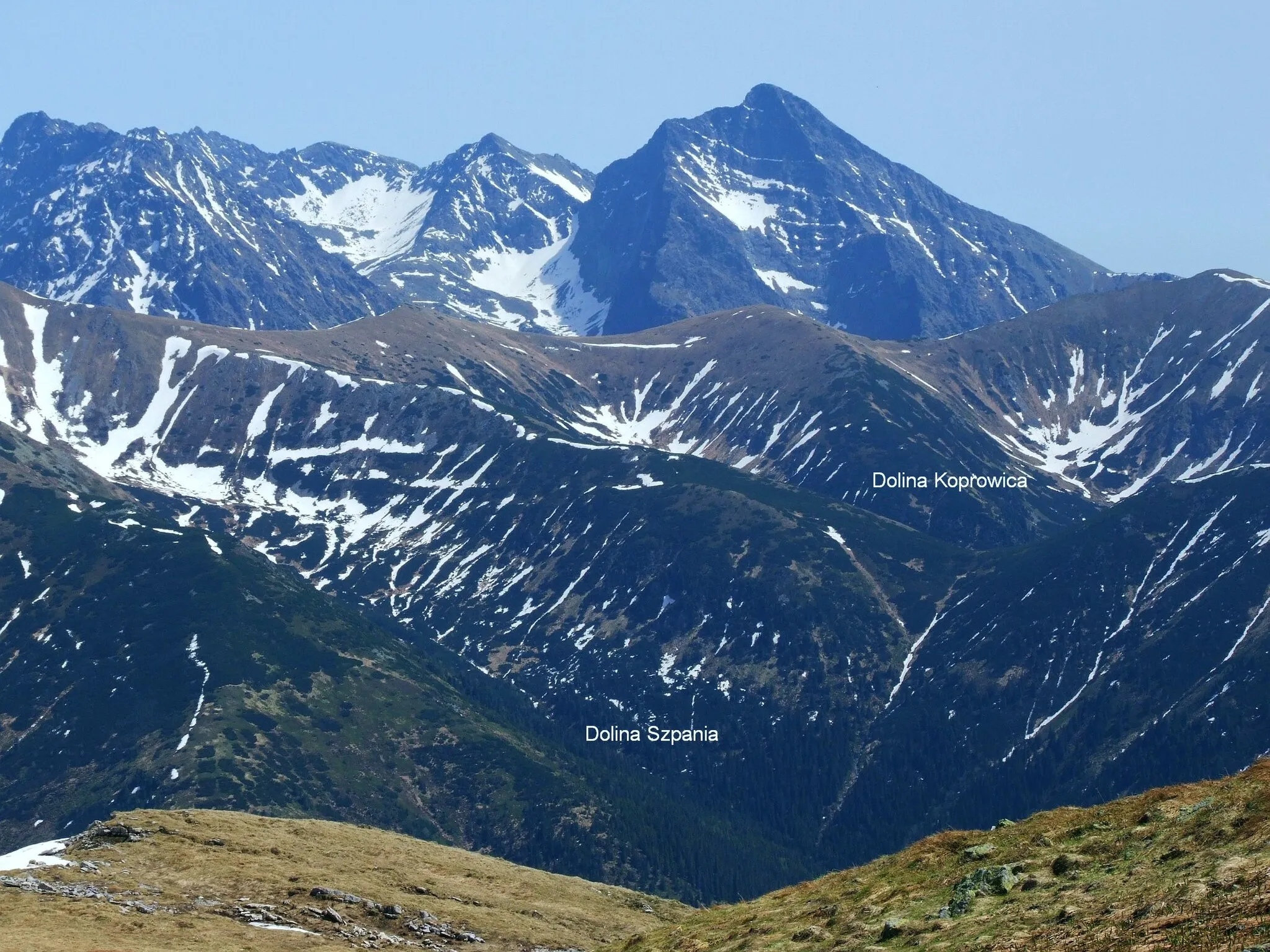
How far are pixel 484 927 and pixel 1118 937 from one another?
78823 mm

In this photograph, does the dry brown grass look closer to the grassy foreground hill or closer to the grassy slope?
the grassy foreground hill

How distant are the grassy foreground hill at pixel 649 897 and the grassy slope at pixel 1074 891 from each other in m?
0.15

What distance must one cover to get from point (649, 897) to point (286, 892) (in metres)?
58.3

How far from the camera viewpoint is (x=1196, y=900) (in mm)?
64188

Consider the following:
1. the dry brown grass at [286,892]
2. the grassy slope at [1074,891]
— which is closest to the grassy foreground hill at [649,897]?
the grassy slope at [1074,891]

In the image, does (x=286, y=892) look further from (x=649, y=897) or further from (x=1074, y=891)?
(x=1074, y=891)

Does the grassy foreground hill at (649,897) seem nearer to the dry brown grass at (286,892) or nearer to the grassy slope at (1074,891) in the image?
the grassy slope at (1074,891)

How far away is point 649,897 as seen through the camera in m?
176

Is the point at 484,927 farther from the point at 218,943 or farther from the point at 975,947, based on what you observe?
the point at 975,947

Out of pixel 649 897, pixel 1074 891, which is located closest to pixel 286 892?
pixel 649 897

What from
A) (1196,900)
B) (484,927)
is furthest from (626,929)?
(1196,900)

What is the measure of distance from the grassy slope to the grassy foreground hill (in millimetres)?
148

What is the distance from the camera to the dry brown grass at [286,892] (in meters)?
108

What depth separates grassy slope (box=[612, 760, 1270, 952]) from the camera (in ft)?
208
